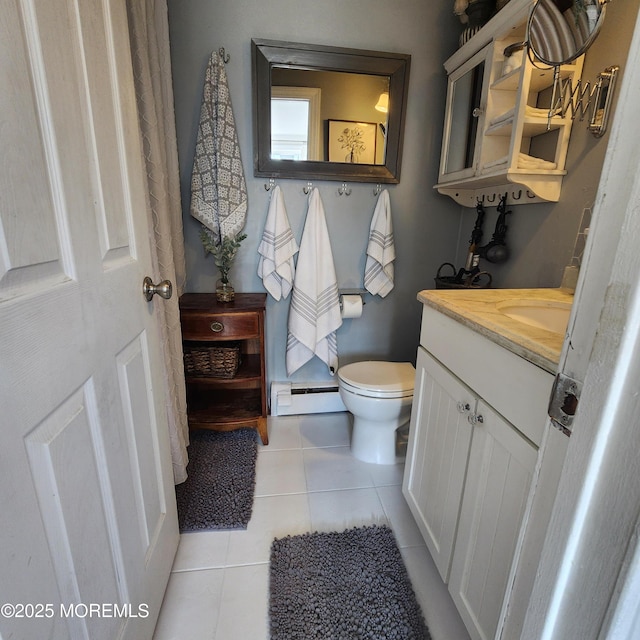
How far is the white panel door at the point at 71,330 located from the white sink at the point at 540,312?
106 cm

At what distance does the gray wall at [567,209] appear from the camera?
110 cm

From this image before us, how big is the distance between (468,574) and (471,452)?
32cm

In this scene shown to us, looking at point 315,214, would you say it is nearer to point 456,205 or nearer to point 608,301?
point 456,205

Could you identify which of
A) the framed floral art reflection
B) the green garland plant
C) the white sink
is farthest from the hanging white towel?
the white sink

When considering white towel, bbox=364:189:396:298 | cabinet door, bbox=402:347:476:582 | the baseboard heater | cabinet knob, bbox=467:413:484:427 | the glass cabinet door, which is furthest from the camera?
the baseboard heater

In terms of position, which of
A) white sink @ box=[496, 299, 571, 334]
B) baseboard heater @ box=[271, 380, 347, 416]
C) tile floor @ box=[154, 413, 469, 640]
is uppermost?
white sink @ box=[496, 299, 571, 334]

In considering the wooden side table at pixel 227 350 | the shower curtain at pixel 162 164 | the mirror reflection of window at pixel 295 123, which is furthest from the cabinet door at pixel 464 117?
the shower curtain at pixel 162 164

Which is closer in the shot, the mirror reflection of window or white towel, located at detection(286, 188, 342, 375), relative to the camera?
the mirror reflection of window

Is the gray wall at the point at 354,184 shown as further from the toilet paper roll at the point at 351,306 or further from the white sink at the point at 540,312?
the white sink at the point at 540,312

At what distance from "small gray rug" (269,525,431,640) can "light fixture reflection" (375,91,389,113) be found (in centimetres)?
192

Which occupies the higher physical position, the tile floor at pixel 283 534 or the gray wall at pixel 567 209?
the gray wall at pixel 567 209

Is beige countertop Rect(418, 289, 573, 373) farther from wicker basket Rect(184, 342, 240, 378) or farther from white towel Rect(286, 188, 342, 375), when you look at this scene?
wicker basket Rect(184, 342, 240, 378)

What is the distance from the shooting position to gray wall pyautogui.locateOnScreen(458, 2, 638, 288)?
110 centimetres

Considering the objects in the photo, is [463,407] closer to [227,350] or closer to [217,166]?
[227,350]
